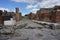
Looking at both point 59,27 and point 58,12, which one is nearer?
point 59,27

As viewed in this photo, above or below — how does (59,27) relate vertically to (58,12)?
below

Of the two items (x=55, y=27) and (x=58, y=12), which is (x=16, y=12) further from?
(x=55, y=27)

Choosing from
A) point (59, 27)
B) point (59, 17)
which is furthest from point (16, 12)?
point (59, 27)

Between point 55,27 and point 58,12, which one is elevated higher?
point 58,12

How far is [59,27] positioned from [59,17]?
4254mm

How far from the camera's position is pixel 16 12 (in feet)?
169

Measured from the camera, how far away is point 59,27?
9.43 metres

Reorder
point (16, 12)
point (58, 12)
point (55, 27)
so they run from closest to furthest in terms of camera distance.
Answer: point (55, 27), point (58, 12), point (16, 12)

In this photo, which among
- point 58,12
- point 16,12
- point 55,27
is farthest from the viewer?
point 16,12

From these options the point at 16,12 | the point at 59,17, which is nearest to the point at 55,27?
the point at 59,17

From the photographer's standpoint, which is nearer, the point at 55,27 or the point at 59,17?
the point at 55,27

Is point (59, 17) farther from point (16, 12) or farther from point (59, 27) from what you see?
point (16, 12)

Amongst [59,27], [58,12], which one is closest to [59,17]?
[58,12]

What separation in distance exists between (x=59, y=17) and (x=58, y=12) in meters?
0.53
